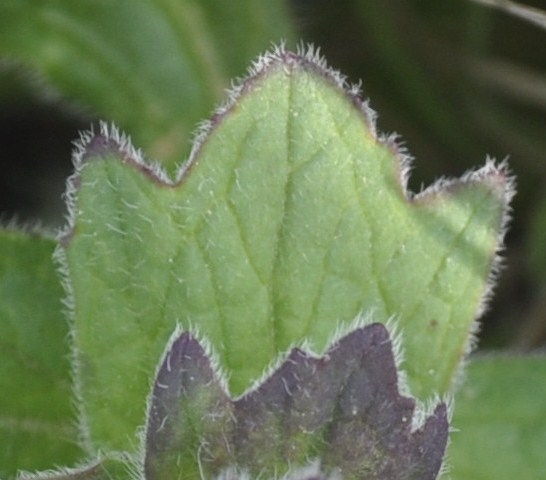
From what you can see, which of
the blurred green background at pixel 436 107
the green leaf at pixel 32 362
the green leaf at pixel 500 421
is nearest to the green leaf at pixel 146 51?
the blurred green background at pixel 436 107

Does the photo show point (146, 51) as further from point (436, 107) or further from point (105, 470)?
point (105, 470)

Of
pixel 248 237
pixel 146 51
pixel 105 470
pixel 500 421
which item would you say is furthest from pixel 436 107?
pixel 105 470

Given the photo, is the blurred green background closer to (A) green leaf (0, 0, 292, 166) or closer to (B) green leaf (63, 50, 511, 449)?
(A) green leaf (0, 0, 292, 166)

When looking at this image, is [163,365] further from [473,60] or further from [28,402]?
[473,60]

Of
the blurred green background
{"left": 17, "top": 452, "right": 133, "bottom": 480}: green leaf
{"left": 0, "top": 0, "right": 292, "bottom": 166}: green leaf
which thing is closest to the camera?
{"left": 17, "top": 452, "right": 133, "bottom": 480}: green leaf

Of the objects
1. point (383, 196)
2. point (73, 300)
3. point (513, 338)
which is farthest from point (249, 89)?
point (513, 338)

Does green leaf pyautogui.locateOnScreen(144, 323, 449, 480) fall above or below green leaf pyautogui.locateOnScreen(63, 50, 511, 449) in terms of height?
below

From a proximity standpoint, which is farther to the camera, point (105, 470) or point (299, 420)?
point (105, 470)

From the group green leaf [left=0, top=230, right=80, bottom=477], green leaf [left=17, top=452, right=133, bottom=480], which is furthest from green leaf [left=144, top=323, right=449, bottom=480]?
green leaf [left=0, top=230, right=80, bottom=477]
